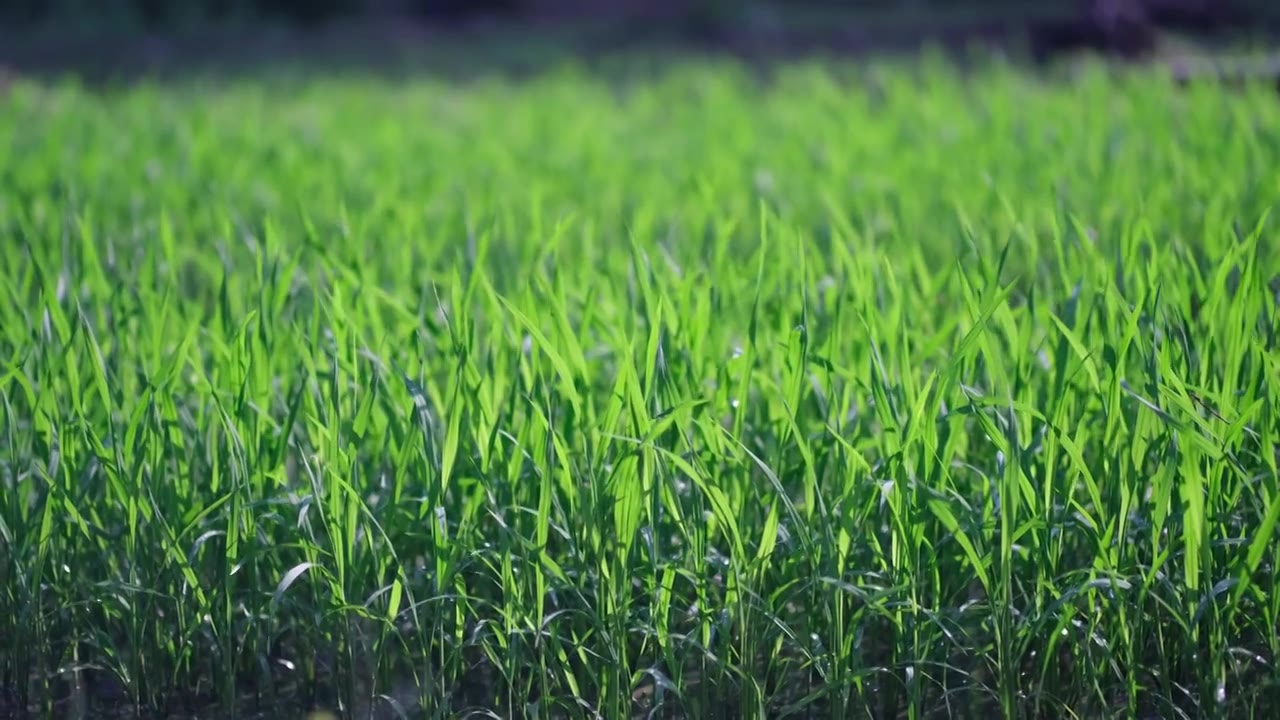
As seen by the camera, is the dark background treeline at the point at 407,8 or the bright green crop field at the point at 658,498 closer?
the bright green crop field at the point at 658,498

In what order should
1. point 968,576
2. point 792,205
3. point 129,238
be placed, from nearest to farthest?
1. point 968,576
2. point 129,238
3. point 792,205

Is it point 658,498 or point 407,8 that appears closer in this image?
point 658,498

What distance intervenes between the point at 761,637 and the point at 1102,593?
17.5 inches

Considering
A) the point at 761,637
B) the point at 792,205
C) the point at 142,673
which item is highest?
the point at 792,205

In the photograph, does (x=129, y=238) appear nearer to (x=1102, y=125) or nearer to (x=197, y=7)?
(x=1102, y=125)

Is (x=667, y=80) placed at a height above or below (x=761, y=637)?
above

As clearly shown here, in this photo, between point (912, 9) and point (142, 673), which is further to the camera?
point (912, 9)

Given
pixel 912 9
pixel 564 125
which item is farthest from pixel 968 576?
pixel 912 9

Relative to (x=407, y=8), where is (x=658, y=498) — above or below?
below

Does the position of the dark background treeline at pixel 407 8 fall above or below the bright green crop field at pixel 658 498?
above

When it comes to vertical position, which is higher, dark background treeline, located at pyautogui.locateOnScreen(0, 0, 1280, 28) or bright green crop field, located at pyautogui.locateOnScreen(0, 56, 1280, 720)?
dark background treeline, located at pyautogui.locateOnScreen(0, 0, 1280, 28)

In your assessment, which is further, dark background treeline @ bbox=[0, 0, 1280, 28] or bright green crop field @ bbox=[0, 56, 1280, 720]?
dark background treeline @ bbox=[0, 0, 1280, 28]

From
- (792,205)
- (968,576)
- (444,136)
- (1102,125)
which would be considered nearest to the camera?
(968,576)

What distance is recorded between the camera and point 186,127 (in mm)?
4469
